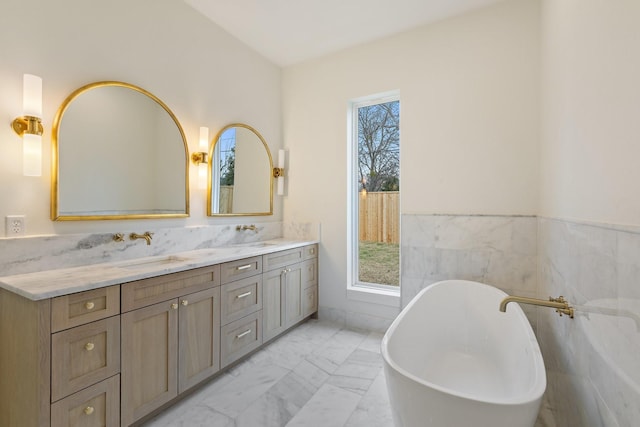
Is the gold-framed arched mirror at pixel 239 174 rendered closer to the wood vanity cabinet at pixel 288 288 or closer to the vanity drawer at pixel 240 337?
the wood vanity cabinet at pixel 288 288

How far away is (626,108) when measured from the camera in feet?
2.73

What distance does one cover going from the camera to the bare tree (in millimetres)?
2914

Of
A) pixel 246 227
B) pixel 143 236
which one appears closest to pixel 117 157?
pixel 143 236

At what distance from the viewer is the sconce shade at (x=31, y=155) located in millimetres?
1525

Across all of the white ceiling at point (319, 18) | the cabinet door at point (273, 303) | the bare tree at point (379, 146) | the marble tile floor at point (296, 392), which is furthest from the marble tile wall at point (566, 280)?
the white ceiling at point (319, 18)

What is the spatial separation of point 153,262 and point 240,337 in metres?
0.83

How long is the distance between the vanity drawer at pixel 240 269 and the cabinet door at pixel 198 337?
0.11 meters

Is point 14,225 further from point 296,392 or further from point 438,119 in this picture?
point 438,119

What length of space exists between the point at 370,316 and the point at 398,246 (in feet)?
2.49

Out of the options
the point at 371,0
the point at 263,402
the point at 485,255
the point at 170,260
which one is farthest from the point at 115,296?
the point at 371,0

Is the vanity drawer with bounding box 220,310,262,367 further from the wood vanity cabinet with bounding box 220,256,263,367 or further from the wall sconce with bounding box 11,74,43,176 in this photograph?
the wall sconce with bounding box 11,74,43,176

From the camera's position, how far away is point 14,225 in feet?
5.03

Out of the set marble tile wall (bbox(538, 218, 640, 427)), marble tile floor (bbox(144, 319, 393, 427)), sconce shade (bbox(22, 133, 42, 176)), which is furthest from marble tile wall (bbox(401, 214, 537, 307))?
sconce shade (bbox(22, 133, 42, 176))

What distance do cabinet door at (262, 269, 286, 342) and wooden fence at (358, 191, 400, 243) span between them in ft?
3.33
